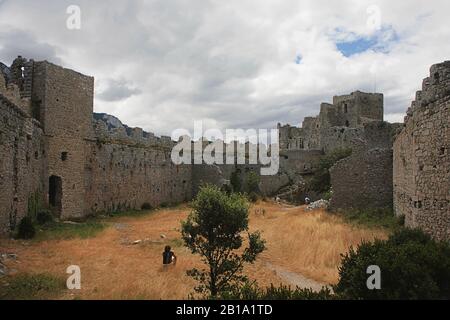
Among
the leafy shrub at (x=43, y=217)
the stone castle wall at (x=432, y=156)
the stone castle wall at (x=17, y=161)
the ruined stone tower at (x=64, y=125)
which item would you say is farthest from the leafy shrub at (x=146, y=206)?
the stone castle wall at (x=432, y=156)

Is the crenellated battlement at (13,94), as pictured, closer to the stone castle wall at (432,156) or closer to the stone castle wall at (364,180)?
the stone castle wall at (432,156)

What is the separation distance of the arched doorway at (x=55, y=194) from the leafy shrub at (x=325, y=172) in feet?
77.1

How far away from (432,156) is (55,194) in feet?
64.2

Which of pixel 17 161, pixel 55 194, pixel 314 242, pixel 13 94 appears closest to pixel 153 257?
pixel 314 242

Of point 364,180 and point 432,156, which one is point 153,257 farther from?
point 364,180

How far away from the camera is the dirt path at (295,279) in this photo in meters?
11.4

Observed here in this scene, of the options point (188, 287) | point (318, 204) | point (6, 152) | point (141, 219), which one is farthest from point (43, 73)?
point (318, 204)

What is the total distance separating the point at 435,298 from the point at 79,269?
393 inches

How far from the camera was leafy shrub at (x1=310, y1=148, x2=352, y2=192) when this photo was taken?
1412 inches

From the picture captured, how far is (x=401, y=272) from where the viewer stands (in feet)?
23.1

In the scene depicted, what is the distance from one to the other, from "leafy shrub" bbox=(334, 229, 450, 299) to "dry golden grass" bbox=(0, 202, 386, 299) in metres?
3.75

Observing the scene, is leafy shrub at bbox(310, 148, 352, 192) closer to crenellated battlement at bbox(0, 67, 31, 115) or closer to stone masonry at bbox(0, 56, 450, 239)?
stone masonry at bbox(0, 56, 450, 239)

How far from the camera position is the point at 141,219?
85.5 feet
